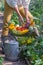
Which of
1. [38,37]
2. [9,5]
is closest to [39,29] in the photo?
[38,37]

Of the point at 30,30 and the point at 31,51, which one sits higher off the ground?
the point at 30,30

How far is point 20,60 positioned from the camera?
19.4ft

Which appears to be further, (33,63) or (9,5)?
(9,5)

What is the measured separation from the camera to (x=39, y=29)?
624 cm

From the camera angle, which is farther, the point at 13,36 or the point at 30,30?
the point at 13,36

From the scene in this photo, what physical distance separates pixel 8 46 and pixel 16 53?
7.8 inches

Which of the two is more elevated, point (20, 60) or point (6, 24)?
point (6, 24)

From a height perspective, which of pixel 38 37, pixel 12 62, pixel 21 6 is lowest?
pixel 12 62

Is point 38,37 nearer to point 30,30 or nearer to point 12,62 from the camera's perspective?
point 30,30

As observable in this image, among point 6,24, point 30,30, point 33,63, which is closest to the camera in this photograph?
point 33,63

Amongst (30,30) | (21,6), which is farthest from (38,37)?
(21,6)

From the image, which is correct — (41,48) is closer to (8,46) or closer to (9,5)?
(8,46)

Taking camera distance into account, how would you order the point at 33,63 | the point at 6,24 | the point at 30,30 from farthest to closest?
the point at 6,24 < the point at 30,30 < the point at 33,63

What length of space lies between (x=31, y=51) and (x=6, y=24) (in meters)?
0.77
